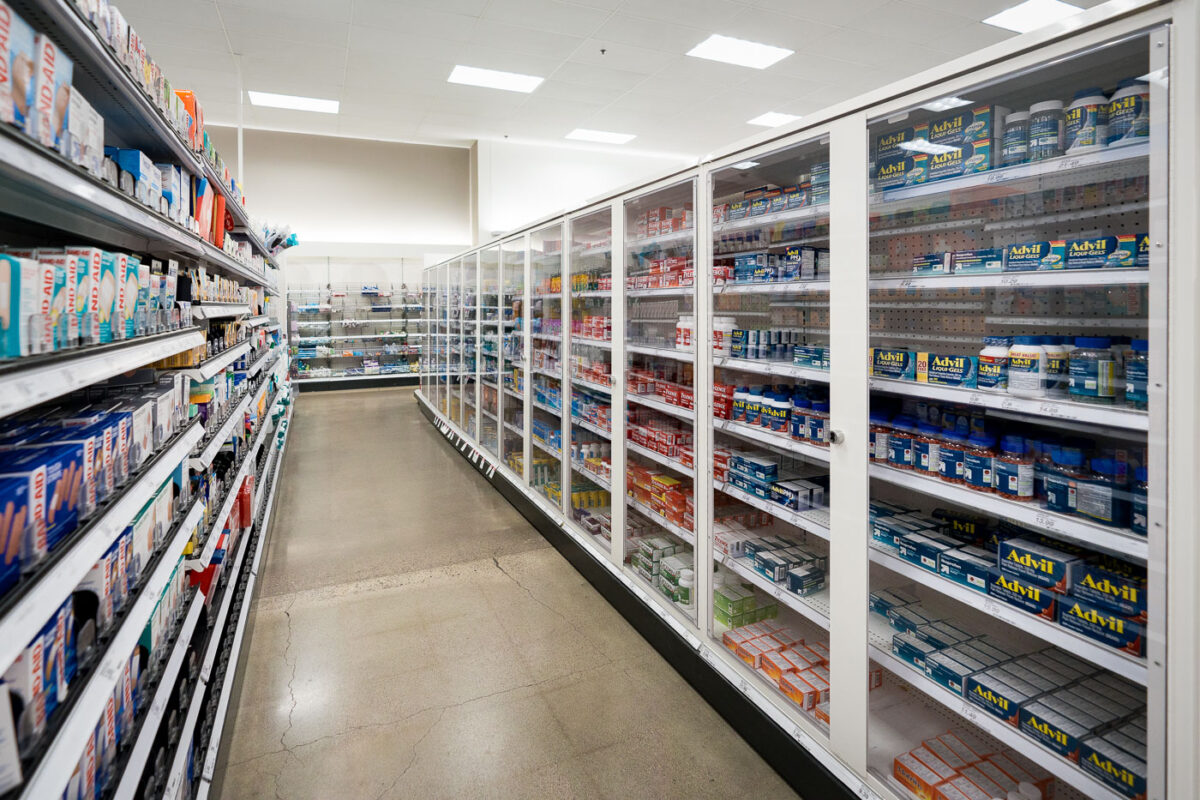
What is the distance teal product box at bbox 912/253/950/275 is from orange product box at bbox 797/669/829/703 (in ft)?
4.54

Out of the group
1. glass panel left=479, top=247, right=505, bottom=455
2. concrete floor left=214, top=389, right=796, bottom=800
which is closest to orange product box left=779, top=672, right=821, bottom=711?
concrete floor left=214, top=389, right=796, bottom=800

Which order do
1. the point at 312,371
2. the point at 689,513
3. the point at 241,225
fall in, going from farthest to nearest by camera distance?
the point at 312,371
the point at 241,225
the point at 689,513

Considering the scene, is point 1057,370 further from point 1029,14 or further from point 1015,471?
point 1029,14

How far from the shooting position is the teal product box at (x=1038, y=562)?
1589 millimetres

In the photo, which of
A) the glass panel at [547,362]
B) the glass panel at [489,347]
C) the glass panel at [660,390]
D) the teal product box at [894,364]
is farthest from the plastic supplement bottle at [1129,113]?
the glass panel at [489,347]

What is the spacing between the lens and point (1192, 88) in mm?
1191

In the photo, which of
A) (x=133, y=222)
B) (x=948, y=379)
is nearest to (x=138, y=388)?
(x=133, y=222)

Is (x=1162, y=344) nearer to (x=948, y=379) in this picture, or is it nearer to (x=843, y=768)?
(x=948, y=379)

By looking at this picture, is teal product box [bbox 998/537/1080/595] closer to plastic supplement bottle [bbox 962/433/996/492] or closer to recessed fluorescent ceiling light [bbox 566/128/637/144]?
plastic supplement bottle [bbox 962/433/996/492]

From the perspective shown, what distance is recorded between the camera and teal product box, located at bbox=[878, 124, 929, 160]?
76.1 inches

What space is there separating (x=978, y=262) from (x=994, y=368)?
31 cm

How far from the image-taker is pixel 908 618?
2053 millimetres

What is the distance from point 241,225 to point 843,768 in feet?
14.9

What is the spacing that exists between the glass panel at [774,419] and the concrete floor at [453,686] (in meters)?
0.37
